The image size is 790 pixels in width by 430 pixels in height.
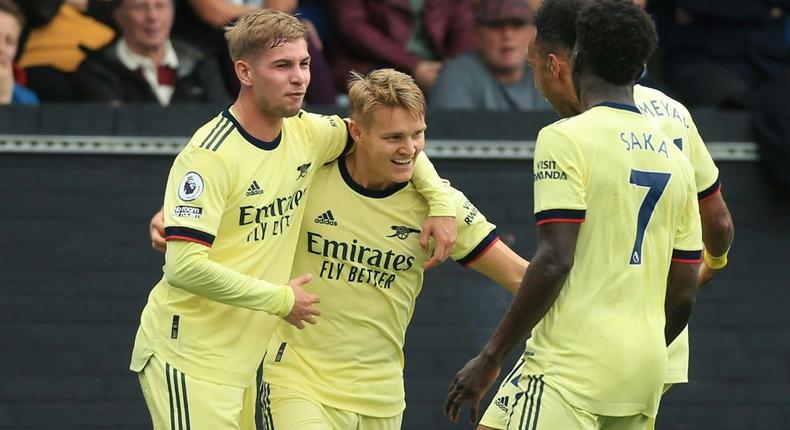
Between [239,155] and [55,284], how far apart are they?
292 centimetres

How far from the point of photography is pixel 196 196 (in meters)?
5.30

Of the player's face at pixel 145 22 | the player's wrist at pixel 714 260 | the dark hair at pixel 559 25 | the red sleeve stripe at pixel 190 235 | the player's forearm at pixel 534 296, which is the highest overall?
the dark hair at pixel 559 25

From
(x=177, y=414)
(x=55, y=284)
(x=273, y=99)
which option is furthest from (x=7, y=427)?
(x=273, y=99)

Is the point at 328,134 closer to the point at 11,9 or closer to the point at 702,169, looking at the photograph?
the point at 702,169

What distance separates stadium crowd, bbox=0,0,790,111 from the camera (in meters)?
8.54

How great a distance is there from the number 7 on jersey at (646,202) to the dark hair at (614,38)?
1.08ft

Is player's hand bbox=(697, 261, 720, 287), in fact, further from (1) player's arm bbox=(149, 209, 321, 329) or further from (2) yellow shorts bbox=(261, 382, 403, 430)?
(1) player's arm bbox=(149, 209, 321, 329)

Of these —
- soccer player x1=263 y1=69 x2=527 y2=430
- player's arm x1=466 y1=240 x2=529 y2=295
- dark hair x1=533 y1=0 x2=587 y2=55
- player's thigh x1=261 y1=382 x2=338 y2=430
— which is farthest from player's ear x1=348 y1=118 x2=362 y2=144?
player's thigh x1=261 y1=382 x2=338 y2=430

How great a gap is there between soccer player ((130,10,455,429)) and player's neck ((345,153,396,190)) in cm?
18

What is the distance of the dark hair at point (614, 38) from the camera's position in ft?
15.8

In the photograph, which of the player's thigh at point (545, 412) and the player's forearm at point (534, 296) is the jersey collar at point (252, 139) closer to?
the player's forearm at point (534, 296)

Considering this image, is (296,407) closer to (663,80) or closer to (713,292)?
(713,292)

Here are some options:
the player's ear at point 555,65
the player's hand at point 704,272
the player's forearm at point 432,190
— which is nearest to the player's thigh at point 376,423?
the player's forearm at point 432,190

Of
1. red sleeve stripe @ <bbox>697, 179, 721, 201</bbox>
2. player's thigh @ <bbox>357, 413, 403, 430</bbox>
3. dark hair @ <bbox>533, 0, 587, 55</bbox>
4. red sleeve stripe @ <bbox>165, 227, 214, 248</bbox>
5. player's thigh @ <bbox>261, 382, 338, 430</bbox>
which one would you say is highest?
dark hair @ <bbox>533, 0, 587, 55</bbox>
